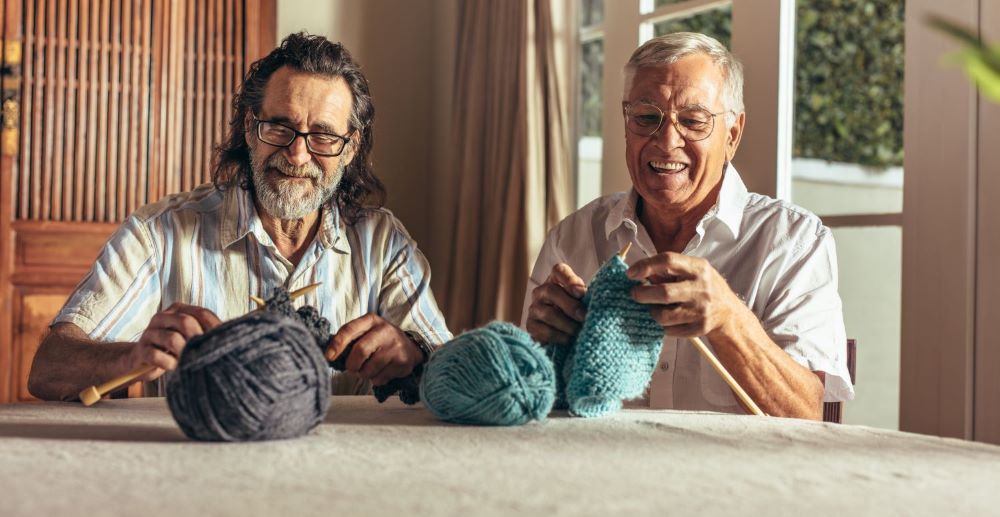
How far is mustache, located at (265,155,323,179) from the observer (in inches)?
74.4

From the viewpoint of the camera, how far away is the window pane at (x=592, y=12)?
389 centimetres

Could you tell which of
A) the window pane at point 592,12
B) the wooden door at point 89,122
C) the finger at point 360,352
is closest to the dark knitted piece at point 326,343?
the finger at point 360,352

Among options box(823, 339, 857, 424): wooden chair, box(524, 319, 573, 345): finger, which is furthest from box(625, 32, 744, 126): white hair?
box(524, 319, 573, 345): finger

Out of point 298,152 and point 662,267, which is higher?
point 298,152

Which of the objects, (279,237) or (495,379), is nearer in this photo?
(495,379)

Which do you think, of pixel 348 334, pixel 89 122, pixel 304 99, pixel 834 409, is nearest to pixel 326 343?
pixel 348 334

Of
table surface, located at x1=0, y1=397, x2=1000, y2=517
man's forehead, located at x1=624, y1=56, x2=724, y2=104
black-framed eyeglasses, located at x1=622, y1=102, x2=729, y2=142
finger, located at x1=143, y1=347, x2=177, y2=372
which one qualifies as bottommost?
table surface, located at x1=0, y1=397, x2=1000, y2=517

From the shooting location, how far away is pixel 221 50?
321 cm

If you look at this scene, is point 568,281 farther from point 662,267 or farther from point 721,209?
point 721,209

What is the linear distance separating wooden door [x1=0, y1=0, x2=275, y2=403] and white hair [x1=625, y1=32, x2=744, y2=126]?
160 centimetres

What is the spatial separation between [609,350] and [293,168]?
0.85 meters

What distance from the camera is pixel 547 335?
1.37 meters

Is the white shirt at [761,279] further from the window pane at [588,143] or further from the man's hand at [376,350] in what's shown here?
the window pane at [588,143]

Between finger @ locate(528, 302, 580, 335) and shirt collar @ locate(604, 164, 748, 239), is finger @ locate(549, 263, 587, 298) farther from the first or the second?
shirt collar @ locate(604, 164, 748, 239)
